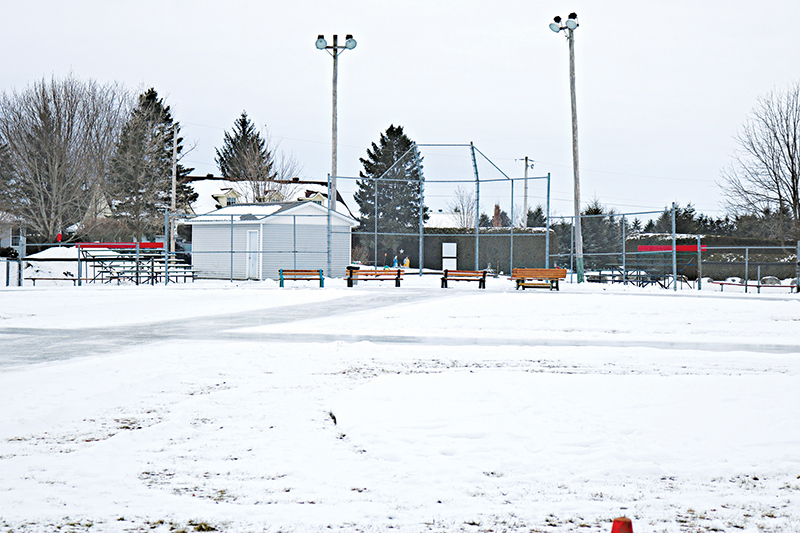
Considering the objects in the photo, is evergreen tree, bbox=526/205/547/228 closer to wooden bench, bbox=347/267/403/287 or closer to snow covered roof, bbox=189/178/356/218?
snow covered roof, bbox=189/178/356/218

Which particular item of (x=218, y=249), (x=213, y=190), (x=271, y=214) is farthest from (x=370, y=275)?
(x=213, y=190)

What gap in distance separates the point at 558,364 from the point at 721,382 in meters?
2.02

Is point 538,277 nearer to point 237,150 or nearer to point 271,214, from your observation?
point 271,214

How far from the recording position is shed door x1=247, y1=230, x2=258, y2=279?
100ft

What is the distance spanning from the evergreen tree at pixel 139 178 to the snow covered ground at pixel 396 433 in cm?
3636

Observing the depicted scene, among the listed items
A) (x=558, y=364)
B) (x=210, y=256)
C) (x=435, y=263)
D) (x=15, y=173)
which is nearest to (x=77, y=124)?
(x=15, y=173)

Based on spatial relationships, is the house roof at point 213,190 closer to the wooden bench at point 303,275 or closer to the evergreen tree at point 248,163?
the evergreen tree at point 248,163

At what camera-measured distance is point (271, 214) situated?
3048cm

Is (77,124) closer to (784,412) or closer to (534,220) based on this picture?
(534,220)

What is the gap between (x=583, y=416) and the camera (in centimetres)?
Result: 555

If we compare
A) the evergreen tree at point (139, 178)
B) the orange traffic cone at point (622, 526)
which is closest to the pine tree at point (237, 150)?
the evergreen tree at point (139, 178)

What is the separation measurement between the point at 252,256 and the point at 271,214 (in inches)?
78.3

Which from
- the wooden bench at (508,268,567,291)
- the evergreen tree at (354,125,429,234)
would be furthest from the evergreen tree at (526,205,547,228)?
the wooden bench at (508,268,567,291)

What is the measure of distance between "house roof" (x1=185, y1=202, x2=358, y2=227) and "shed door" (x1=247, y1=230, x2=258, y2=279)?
686 mm
